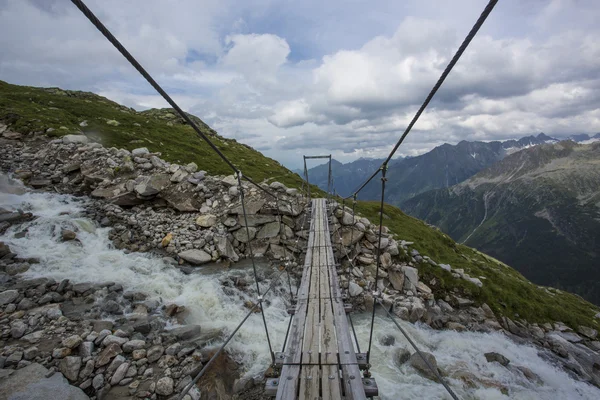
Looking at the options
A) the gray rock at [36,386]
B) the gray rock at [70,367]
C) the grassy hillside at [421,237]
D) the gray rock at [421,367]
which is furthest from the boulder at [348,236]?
the gray rock at [36,386]

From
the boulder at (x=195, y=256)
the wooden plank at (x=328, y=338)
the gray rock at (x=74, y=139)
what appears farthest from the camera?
the gray rock at (x=74, y=139)

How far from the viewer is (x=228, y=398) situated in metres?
8.07

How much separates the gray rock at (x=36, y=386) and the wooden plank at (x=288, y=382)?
18.1 feet

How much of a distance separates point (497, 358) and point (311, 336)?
38.4 feet

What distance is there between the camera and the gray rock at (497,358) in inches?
512

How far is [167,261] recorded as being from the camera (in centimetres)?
1438

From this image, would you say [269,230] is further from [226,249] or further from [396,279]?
[396,279]

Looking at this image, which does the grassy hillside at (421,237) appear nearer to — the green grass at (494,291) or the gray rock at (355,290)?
the green grass at (494,291)

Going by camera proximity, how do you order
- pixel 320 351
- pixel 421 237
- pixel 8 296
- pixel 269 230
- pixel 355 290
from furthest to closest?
pixel 421 237 → pixel 269 230 → pixel 355 290 → pixel 8 296 → pixel 320 351

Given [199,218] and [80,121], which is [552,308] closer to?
[199,218]

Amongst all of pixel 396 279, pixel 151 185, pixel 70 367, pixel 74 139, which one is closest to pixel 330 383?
pixel 70 367

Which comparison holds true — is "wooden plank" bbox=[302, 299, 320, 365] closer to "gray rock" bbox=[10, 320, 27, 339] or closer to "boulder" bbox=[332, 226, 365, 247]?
"gray rock" bbox=[10, 320, 27, 339]

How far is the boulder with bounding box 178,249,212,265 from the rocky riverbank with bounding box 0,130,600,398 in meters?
0.06

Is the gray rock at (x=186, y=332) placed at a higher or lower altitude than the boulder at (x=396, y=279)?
higher
